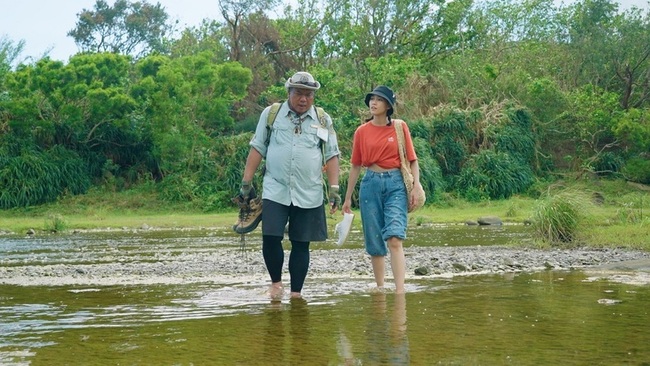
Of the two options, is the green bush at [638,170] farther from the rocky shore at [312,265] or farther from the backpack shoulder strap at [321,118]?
the backpack shoulder strap at [321,118]

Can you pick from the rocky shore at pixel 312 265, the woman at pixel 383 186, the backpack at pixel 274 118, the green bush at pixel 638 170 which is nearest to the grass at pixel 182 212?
the green bush at pixel 638 170

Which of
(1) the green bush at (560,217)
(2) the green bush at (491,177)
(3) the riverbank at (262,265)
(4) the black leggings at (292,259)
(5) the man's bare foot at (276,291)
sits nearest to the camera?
(5) the man's bare foot at (276,291)

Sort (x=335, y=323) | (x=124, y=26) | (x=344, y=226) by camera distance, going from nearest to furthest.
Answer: (x=335, y=323) → (x=344, y=226) → (x=124, y=26)

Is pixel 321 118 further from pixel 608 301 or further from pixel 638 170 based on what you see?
pixel 638 170

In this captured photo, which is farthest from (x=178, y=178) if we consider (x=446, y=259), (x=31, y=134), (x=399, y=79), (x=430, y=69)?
(x=446, y=259)

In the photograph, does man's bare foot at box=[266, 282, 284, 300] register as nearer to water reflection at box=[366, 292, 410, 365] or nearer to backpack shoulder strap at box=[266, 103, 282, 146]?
water reflection at box=[366, 292, 410, 365]

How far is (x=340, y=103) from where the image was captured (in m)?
33.6

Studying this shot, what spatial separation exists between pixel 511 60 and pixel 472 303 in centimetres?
3211

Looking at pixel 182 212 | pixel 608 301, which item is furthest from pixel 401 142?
pixel 182 212

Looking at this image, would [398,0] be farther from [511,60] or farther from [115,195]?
[115,195]

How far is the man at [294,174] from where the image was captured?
7969 mm

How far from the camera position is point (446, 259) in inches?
452

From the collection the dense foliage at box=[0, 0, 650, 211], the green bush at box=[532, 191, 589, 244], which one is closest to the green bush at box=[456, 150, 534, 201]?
the dense foliage at box=[0, 0, 650, 211]

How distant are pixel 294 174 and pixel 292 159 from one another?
125 millimetres
